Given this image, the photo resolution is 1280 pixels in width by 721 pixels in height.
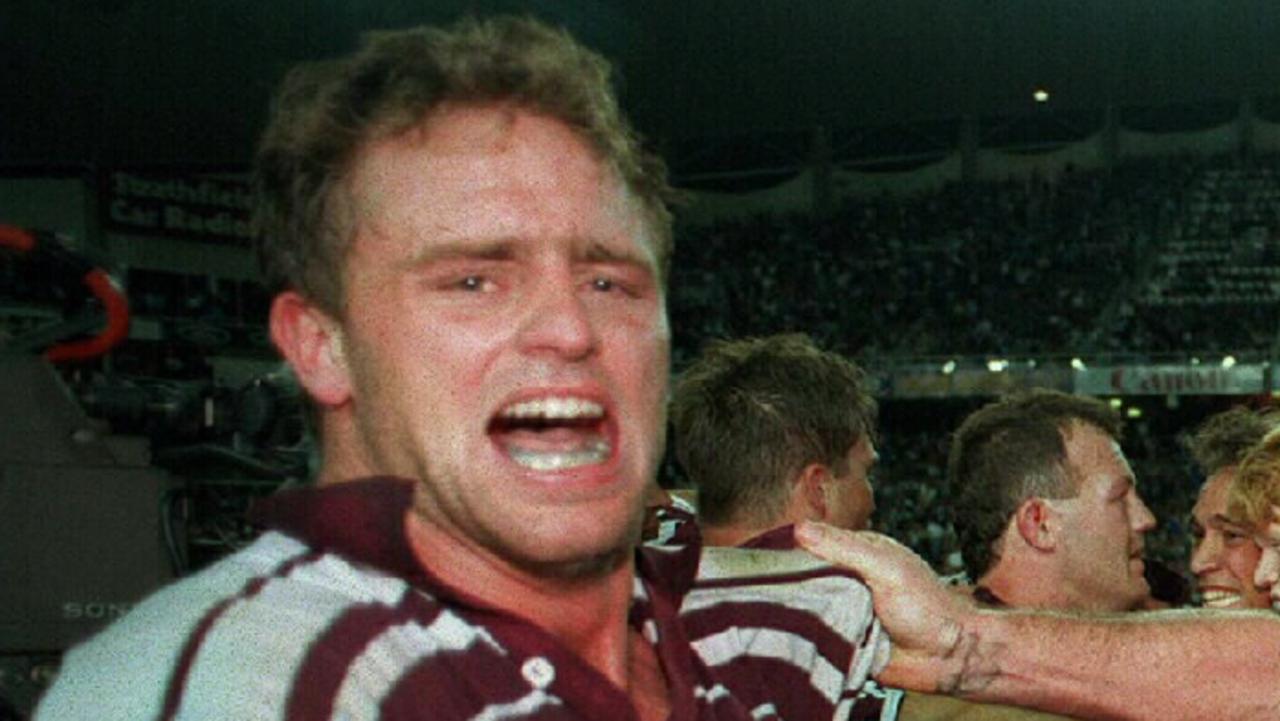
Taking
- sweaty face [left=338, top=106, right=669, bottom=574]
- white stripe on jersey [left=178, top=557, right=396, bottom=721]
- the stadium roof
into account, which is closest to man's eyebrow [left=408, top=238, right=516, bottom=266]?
sweaty face [left=338, top=106, right=669, bottom=574]

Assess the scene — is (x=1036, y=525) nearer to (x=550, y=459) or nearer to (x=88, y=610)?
(x=88, y=610)

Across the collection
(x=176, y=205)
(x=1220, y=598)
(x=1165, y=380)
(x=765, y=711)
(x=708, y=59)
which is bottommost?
(x=1165, y=380)

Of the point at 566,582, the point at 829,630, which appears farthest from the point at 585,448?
the point at 829,630

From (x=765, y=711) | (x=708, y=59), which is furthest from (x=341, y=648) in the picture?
(x=708, y=59)

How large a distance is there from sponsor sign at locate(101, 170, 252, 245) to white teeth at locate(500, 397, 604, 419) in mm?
19885

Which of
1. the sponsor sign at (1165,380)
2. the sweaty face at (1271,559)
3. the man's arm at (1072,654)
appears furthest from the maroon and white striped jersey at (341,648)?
the sponsor sign at (1165,380)

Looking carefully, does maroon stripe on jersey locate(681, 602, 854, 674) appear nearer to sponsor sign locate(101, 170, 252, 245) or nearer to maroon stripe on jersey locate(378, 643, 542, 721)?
maroon stripe on jersey locate(378, 643, 542, 721)

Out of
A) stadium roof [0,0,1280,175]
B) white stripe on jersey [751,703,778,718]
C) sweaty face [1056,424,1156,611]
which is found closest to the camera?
white stripe on jersey [751,703,778,718]

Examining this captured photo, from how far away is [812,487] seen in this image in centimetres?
258

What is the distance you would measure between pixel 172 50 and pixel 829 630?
47.0ft

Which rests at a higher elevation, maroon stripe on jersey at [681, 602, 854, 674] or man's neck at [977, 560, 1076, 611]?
maroon stripe on jersey at [681, 602, 854, 674]

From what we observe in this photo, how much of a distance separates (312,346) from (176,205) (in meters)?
20.9

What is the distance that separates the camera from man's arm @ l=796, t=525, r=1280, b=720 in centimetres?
171

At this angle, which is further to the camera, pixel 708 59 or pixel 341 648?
pixel 708 59
